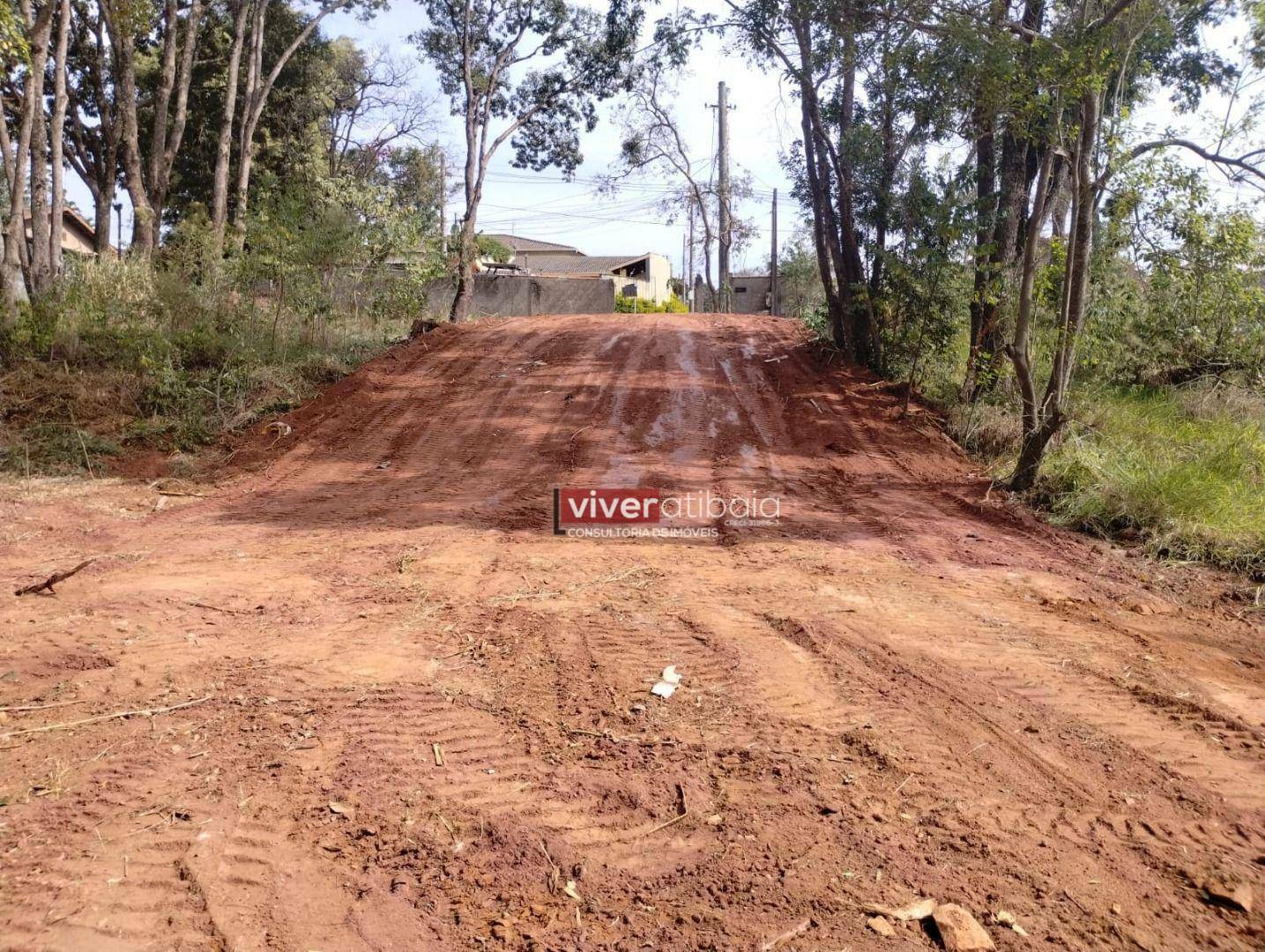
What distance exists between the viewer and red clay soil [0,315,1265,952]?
2441 mm

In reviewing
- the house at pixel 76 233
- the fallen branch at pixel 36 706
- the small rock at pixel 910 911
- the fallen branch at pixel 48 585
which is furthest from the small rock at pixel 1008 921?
the house at pixel 76 233

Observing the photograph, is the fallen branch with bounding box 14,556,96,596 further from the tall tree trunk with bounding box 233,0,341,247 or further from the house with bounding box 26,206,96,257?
the house with bounding box 26,206,96,257

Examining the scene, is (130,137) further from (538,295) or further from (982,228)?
(982,228)

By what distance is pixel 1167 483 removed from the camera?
6.45 metres

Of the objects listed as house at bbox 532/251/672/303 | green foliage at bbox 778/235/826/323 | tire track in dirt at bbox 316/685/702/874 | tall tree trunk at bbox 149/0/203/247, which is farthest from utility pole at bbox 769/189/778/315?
tire track in dirt at bbox 316/685/702/874

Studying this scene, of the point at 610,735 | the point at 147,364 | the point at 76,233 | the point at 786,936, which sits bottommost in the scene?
the point at 786,936

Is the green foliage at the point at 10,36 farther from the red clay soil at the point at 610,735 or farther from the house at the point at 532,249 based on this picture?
the house at the point at 532,249

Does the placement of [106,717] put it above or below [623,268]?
below

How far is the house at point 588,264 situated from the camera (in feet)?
135

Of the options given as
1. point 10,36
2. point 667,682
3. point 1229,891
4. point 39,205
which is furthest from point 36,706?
point 39,205

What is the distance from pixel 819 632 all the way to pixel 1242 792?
188cm

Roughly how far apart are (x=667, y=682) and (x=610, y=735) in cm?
54

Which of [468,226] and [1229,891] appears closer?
[1229,891]

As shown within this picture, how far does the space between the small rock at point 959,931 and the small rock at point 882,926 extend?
132 millimetres
